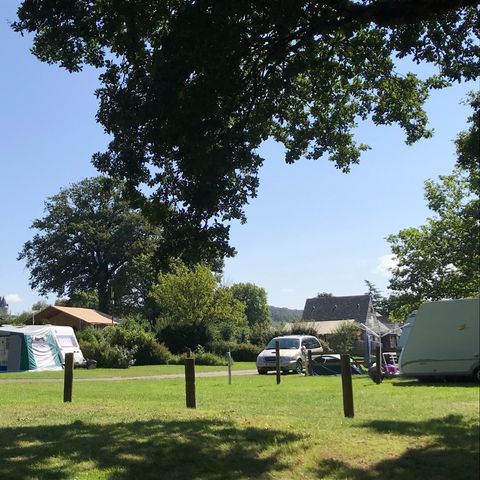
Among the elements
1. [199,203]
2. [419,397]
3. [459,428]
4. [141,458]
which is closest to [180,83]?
[199,203]

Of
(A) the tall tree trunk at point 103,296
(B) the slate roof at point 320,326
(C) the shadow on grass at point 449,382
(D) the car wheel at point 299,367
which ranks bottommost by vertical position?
(D) the car wheel at point 299,367

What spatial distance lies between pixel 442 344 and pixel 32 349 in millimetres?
24064

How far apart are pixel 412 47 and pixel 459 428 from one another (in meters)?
5.69

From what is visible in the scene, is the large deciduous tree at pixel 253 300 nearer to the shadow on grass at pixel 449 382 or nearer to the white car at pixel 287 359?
the white car at pixel 287 359

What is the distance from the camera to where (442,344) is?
1254 centimetres

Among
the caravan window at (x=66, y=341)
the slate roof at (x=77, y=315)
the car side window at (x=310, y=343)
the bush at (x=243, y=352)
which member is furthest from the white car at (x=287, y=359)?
the slate roof at (x=77, y=315)

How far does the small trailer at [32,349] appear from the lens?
30781 mm

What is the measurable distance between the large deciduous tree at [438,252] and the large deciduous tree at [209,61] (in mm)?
16284

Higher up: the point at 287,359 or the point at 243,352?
the point at 287,359

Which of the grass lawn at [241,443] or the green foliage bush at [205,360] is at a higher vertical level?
the grass lawn at [241,443]

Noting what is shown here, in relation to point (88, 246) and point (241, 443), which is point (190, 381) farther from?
point (88, 246)

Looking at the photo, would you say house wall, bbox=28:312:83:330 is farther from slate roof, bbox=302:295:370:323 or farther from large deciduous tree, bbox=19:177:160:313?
slate roof, bbox=302:295:370:323

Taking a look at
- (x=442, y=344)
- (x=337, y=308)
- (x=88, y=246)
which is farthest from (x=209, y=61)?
(x=337, y=308)

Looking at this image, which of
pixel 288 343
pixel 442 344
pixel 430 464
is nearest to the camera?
pixel 430 464
